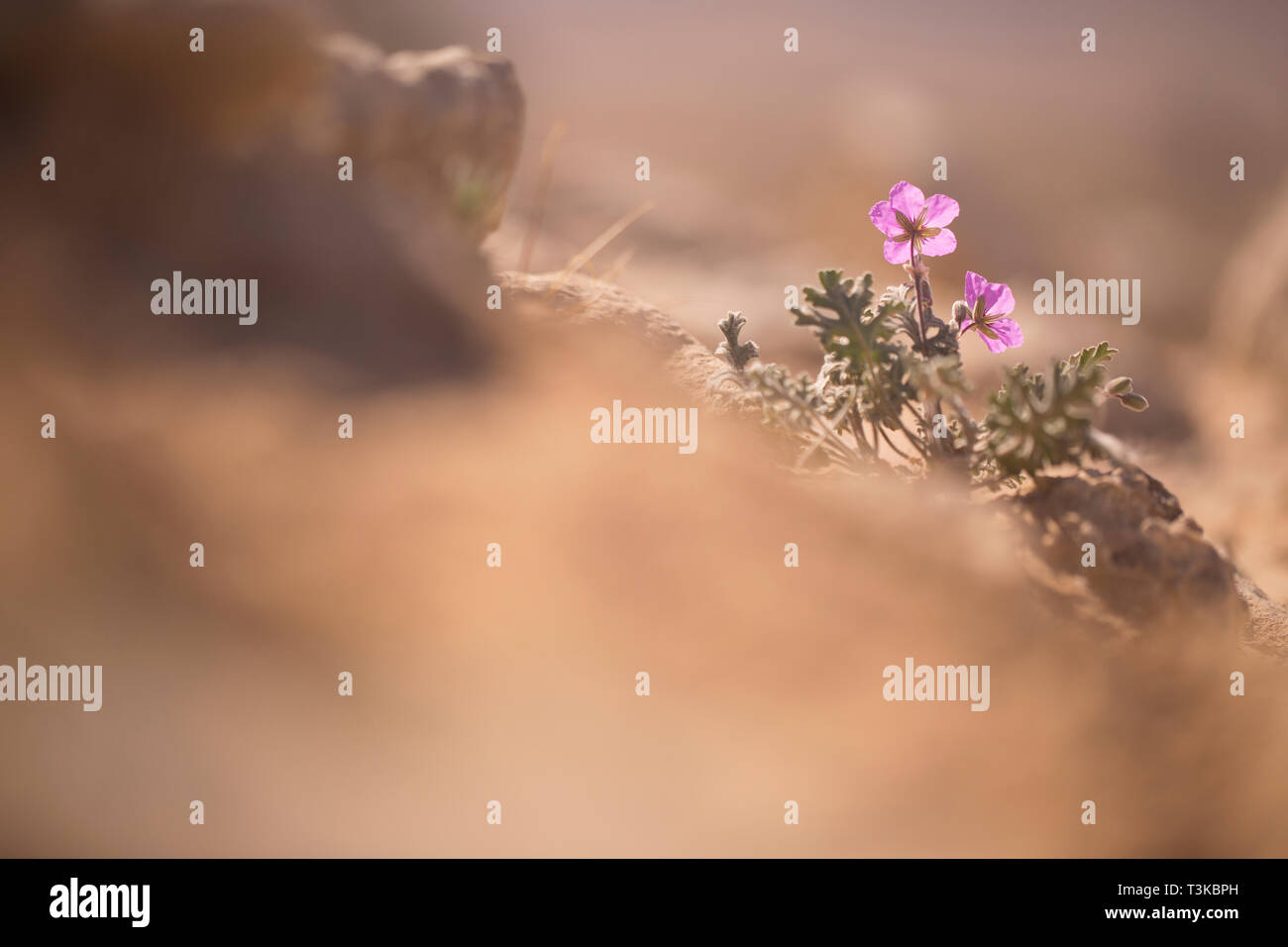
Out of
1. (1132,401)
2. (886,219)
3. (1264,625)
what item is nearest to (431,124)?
(886,219)

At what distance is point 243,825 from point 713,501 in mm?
1189

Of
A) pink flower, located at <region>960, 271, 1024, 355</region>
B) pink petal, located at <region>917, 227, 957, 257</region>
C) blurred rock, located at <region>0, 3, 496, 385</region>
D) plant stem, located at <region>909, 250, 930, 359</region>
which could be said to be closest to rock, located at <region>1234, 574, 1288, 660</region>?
pink flower, located at <region>960, 271, 1024, 355</region>

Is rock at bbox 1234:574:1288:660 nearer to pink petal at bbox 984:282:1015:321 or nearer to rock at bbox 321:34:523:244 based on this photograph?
pink petal at bbox 984:282:1015:321

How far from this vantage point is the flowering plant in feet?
6.00

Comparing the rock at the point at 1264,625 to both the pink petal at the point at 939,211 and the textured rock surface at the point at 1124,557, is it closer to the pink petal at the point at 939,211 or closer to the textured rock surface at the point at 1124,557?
the textured rock surface at the point at 1124,557

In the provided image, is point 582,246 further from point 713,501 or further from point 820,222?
point 713,501

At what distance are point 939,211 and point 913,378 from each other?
533mm

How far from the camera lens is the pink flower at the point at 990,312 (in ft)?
7.27

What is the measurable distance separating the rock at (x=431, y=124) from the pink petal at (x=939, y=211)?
1.41 meters

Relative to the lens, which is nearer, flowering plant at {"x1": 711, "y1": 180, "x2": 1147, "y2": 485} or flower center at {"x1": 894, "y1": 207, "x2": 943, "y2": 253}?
flowering plant at {"x1": 711, "y1": 180, "x2": 1147, "y2": 485}

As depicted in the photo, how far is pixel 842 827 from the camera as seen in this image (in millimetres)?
1640

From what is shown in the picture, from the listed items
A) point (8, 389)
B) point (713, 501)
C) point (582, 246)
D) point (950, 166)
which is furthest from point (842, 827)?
point (950, 166)

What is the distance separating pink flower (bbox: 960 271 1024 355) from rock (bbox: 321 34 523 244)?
1.55 m

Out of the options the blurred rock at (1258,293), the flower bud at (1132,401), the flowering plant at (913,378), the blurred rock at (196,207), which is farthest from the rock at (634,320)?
the blurred rock at (1258,293)
